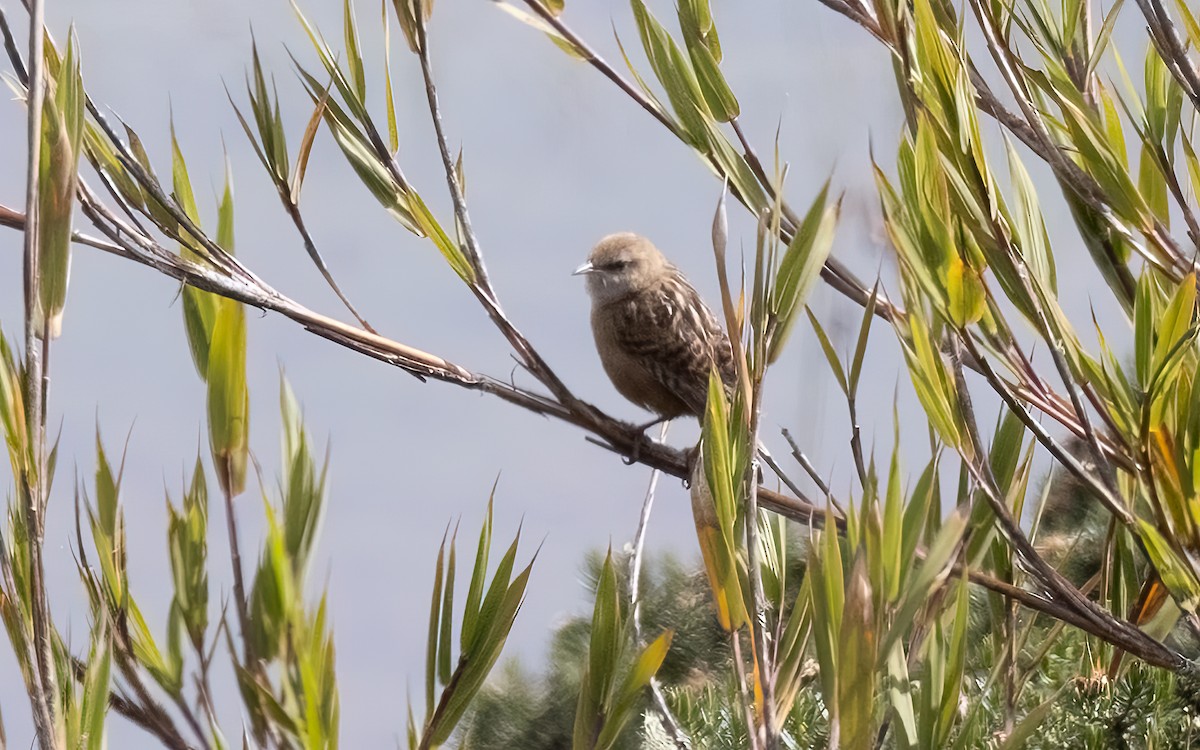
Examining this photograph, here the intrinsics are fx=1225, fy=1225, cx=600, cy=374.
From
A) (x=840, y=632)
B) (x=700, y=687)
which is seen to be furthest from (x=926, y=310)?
(x=700, y=687)

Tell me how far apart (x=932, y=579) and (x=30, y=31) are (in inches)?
26.2

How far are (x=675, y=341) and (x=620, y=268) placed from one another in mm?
324

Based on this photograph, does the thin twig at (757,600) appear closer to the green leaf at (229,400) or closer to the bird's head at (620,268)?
the green leaf at (229,400)

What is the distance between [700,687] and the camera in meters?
2.70

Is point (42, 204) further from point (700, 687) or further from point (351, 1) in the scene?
point (700, 687)

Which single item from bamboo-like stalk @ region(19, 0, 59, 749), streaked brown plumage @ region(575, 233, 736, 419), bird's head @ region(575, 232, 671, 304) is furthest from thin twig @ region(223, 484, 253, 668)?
bird's head @ region(575, 232, 671, 304)

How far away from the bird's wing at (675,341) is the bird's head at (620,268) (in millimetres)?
44

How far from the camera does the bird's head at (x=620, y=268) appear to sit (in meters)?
2.51

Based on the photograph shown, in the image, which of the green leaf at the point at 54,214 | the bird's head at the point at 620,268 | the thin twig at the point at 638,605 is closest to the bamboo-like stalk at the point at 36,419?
the green leaf at the point at 54,214

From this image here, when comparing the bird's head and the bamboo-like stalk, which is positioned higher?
the bird's head

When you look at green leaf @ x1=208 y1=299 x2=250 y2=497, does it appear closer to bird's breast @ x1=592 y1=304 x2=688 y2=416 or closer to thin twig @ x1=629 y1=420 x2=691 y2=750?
thin twig @ x1=629 y1=420 x2=691 y2=750

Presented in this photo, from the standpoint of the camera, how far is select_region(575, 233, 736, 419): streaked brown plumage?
7.48 ft

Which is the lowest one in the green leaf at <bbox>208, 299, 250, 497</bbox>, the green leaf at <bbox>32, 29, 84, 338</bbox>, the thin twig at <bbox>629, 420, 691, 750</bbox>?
the thin twig at <bbox>629, 420, 691, 750</bbox>

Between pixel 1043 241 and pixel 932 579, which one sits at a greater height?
→ pixel 1043 241
